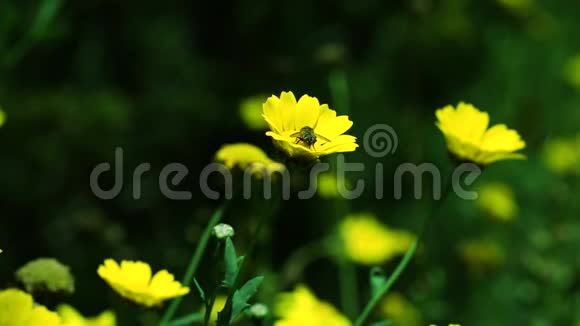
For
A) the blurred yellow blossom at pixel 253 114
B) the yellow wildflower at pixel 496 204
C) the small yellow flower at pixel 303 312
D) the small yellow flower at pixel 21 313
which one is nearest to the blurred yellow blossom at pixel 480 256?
the yellow wildflower at pixel 496 204

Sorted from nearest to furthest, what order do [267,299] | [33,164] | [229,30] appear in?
[267,299], [33,164], [229,30]

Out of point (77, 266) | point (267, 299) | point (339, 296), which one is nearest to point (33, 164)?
point (77, 266)

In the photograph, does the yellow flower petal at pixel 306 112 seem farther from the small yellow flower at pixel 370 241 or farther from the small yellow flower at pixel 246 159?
the small yellow flower at pixel 370 241

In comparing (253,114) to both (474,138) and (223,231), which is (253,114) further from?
(223,231)

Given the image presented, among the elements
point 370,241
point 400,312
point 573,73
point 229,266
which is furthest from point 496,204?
point 229,266

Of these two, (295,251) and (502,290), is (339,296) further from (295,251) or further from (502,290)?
(502,290)

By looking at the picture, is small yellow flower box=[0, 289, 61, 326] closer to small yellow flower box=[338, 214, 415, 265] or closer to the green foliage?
the green foliage
